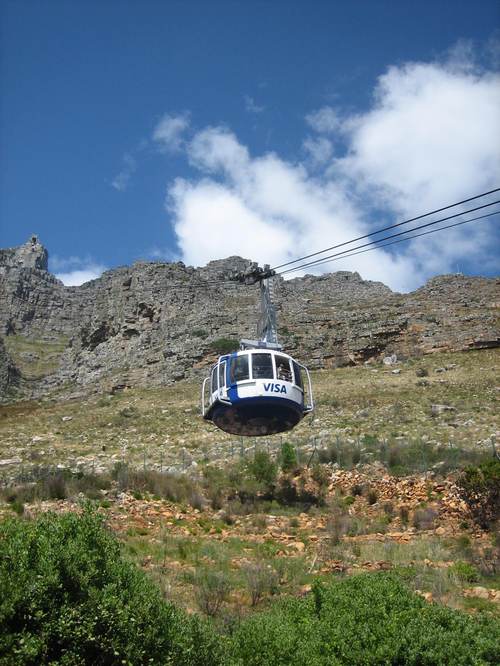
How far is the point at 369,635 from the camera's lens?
7.74 m

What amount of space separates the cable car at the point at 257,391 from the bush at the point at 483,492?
4851 millimetres

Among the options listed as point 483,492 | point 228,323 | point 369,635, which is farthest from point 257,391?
point 228,323

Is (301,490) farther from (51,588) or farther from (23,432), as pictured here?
(23,432)

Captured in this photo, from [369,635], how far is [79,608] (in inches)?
137

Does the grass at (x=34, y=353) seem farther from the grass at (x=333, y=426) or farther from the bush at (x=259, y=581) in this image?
the bush at (x=259, y=581)

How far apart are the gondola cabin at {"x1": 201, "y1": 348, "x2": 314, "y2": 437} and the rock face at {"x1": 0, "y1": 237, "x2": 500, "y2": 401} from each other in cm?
2961

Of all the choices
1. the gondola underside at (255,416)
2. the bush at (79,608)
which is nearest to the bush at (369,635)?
the bush at (79,608)

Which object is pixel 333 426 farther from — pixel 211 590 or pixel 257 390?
pixel 211 590

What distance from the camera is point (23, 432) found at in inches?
1255

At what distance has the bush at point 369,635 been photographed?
7.38m

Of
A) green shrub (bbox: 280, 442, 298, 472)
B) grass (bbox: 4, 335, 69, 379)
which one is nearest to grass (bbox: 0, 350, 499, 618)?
green shrub (bbox: 280, 442, 298, 472)

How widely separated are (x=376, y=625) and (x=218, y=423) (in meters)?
8.60

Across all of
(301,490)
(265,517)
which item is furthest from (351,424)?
(265,517)

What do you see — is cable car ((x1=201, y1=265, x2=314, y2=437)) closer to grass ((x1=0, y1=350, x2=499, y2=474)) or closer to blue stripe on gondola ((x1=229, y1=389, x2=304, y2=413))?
blue stripe on gondola ((x1=229, y1=389, x2=304, y2=413))
